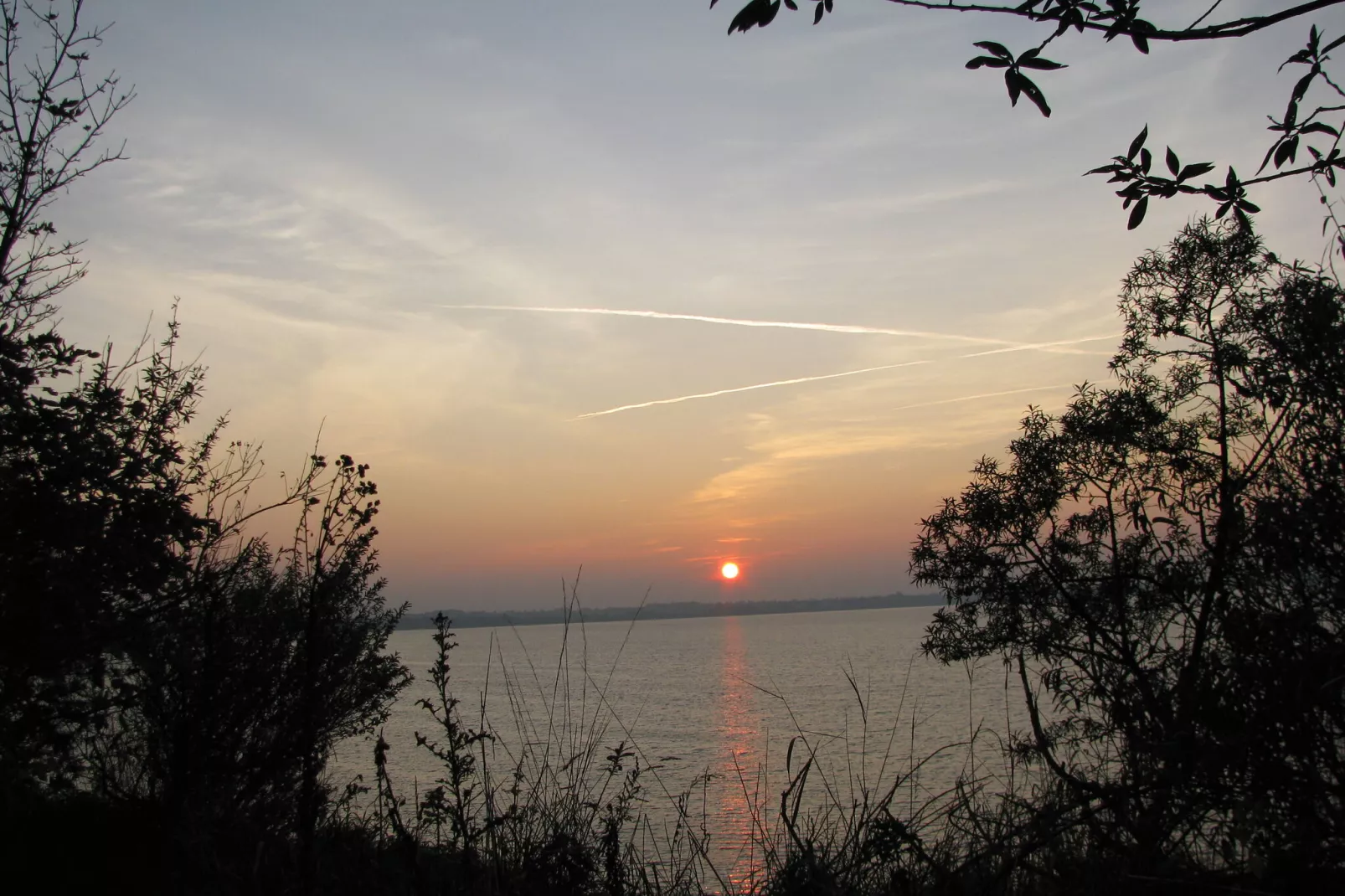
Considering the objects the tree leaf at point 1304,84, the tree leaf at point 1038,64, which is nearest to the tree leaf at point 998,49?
the tree leaf at point 1038,64

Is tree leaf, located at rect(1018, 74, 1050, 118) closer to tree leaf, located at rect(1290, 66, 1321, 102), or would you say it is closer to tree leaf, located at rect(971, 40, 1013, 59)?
tree leaf, located at rect(971, 40, 1013, 59)

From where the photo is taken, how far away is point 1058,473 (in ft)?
37.2

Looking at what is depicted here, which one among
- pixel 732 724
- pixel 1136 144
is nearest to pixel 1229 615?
pixel 1136 144

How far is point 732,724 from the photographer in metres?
53.9

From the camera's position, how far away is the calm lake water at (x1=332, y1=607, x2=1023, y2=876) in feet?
31.5

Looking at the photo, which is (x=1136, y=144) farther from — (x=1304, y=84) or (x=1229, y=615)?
(x=1229, y=615)

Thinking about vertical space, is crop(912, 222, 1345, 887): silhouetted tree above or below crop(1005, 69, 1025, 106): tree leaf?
below

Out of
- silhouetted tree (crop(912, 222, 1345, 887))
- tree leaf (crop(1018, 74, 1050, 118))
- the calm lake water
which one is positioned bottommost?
the calm lake water

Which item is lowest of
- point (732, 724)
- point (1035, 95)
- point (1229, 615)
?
point (732, 724)

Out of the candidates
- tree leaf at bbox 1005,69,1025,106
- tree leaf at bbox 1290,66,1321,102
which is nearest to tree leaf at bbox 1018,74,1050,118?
tree leaf at bbox 1005,69,1025,106

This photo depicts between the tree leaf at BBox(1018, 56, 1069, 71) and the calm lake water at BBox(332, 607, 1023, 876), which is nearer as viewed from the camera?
the tree leaf at BBox(1018, 56, 1069, 71)

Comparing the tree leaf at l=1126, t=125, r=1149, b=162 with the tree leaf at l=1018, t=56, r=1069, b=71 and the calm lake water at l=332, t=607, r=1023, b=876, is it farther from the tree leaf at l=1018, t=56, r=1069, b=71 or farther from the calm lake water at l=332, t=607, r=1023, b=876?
the calm lake water at l=332, t=607, r=1023, b=876

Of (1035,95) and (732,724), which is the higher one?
(1035,95)

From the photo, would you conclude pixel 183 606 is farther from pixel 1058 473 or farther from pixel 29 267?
pixel 1058 473
